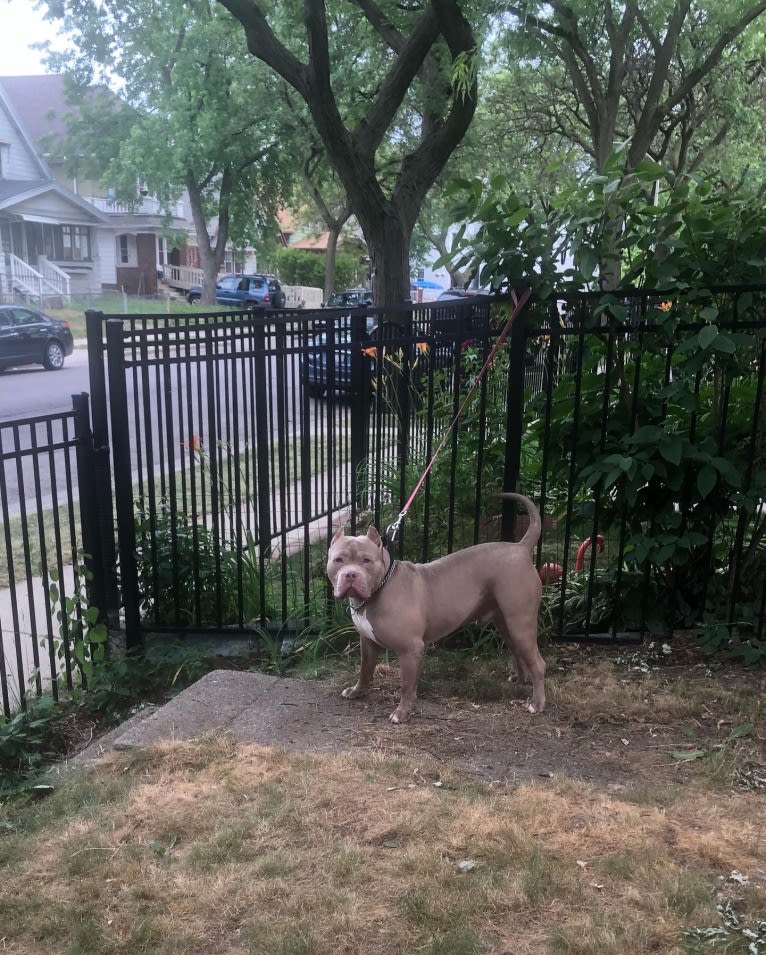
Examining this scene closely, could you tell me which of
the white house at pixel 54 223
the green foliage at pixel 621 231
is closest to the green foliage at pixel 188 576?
the green foliage at pixel 621 231

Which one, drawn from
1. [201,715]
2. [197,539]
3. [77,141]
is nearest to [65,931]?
[201,715]

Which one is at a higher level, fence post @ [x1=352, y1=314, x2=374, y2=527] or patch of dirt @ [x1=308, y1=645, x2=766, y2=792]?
fence post @ [x1=352, y1=314, x2=374, y2=527]

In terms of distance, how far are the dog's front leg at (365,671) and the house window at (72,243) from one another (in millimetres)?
41674

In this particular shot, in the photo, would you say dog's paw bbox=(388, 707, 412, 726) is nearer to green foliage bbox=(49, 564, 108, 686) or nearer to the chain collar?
the chain collar

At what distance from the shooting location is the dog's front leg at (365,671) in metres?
3.90

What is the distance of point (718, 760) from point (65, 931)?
2432 millimetres

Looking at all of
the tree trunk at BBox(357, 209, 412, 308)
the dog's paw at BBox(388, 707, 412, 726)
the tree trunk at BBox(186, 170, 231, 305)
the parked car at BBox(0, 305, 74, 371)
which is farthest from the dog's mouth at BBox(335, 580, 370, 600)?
the tree trunk at BBox(186, 170, 231, 305)

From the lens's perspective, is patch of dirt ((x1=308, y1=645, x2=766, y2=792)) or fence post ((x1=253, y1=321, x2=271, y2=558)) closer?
patch of dirt ((x1=308, y1=645, x2=766, y2=792))

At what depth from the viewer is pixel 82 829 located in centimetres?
297

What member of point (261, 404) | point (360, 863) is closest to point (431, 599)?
point (360, 863)

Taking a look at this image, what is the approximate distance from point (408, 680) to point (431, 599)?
1.20ft

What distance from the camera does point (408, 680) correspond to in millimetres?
3729

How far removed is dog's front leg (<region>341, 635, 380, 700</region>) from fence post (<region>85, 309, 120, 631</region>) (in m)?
1.74

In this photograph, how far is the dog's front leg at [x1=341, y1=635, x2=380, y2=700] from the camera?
154 inches
